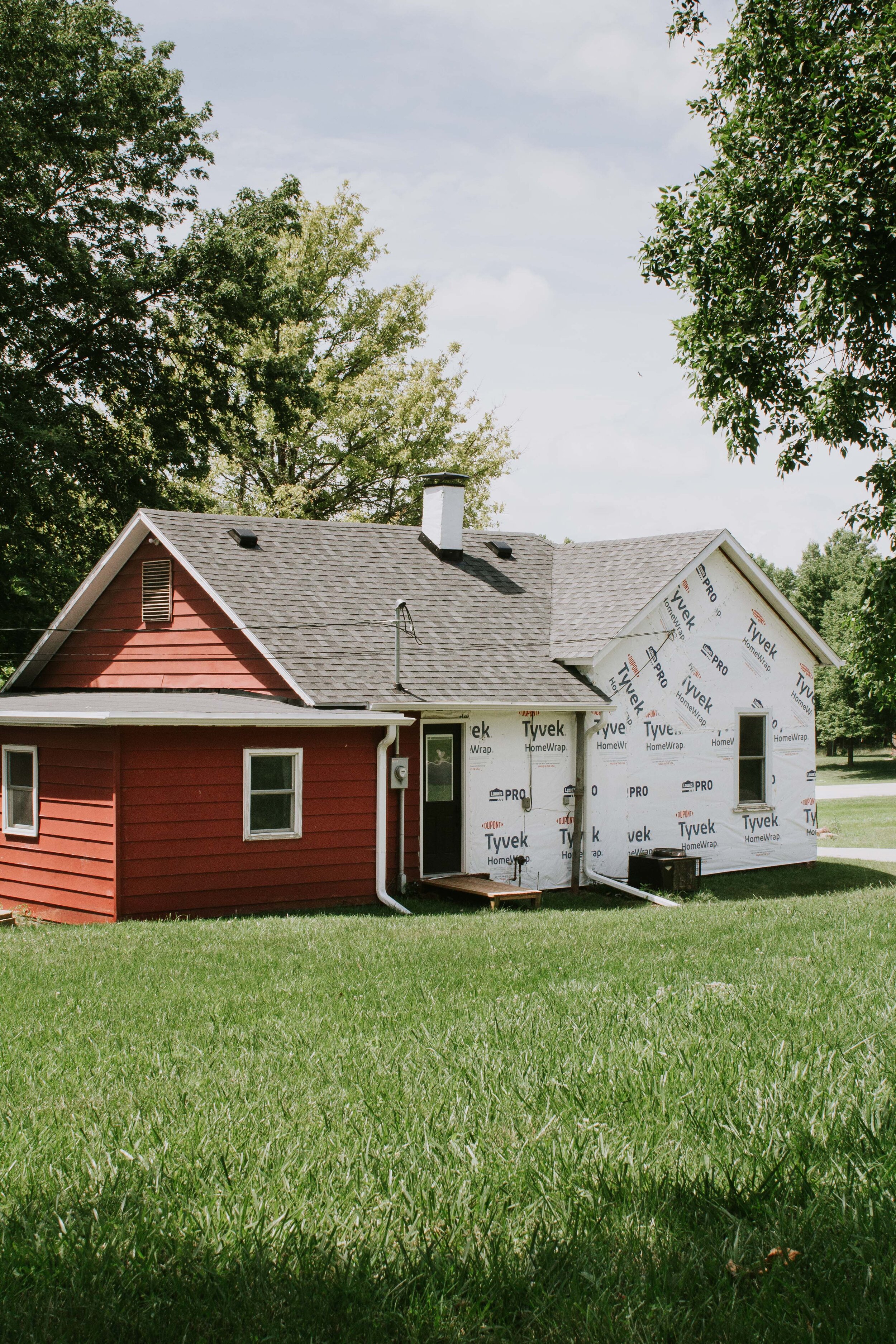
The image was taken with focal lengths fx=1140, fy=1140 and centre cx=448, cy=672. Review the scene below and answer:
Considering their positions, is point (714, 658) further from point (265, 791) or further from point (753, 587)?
point (265, 791)

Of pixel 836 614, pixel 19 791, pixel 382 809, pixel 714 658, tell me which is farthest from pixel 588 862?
pixel 836 614

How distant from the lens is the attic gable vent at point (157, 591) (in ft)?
60.5

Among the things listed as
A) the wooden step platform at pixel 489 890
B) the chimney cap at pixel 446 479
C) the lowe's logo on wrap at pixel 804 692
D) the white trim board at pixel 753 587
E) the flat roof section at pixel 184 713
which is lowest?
the wooden step platform at pixel 489 890

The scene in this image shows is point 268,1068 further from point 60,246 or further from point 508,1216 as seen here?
point 60,246

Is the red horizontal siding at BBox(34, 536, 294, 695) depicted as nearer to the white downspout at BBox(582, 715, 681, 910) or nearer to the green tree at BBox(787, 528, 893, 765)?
the white downspout at BBox(582, 715, 681, 910)

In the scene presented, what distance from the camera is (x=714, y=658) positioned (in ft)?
65.9

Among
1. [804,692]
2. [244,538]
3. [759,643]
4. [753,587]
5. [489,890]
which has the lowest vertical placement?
[489,890]

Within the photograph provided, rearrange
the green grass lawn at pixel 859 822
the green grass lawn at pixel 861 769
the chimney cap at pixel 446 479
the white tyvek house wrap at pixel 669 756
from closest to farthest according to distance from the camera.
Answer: the white tyvek house wrap at pixel 669 756 → the chimney cap at pixel 446 479 → the green grass lawn at pixel 859 822 → the green grass lawn at pixel 861 769

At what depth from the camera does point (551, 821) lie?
18.0 metres

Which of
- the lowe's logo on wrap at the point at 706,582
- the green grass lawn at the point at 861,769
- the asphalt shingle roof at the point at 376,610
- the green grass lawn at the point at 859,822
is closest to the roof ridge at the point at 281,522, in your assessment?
the asphalt shingle roof at the point at 376,610

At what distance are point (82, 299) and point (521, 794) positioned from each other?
16.4 metres

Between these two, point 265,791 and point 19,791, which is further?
point 19,791

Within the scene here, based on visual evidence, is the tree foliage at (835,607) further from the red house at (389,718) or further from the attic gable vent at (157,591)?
the attic gable vent at (157,591)

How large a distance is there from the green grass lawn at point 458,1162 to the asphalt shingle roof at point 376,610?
9.09 m
